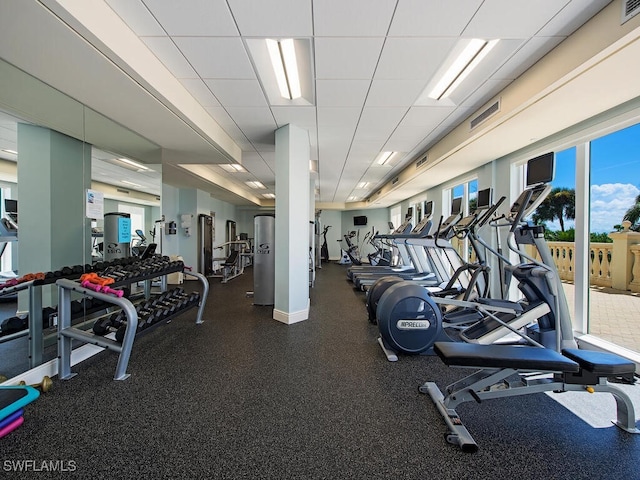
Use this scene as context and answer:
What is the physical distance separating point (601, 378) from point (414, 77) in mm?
2823

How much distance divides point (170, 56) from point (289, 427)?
125 inches

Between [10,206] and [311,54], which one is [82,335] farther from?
[311,54]

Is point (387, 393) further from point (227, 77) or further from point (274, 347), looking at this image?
point (227, 77)

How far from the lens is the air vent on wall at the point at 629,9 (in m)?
1.70

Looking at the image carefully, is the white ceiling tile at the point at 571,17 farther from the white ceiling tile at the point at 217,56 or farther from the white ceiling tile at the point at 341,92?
the white ceiling tile at the point at 217,56

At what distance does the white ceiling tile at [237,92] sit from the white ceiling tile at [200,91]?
66mm

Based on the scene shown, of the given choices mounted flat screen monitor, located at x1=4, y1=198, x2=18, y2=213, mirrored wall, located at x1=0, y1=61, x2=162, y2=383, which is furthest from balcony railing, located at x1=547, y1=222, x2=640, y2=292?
mounted flat screen monitor, located at x1=4, y1=198, x2=18, y2=213

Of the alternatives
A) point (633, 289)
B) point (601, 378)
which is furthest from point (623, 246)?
point (601, 378)

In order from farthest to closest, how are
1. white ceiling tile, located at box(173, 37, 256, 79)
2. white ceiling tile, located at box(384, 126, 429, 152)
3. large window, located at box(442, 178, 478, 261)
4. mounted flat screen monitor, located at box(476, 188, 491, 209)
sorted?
large window, located at box(442, 178, 478, 261), white ceiling tile, located at box(384, 126, 429, 152), mounted flat screen monitor, located at box(476, 188, 491, 209), white ceiling tile, located at box(173, 37, 256, 79)

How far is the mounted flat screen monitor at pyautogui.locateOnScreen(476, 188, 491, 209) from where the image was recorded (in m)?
3.31

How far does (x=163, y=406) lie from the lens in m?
1.92

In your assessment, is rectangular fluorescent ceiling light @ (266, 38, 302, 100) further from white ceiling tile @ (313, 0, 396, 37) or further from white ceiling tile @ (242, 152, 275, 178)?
white ceiling tile @ (242, 152, 275, 178)

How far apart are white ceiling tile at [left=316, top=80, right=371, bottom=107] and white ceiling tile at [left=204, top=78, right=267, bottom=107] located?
2.23 ft

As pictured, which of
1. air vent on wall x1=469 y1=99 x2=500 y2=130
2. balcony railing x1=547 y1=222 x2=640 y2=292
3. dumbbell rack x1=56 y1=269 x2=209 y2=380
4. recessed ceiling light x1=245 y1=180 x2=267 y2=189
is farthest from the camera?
recessed ceiling light x1=245 y1=180 x2=267 y2=189
